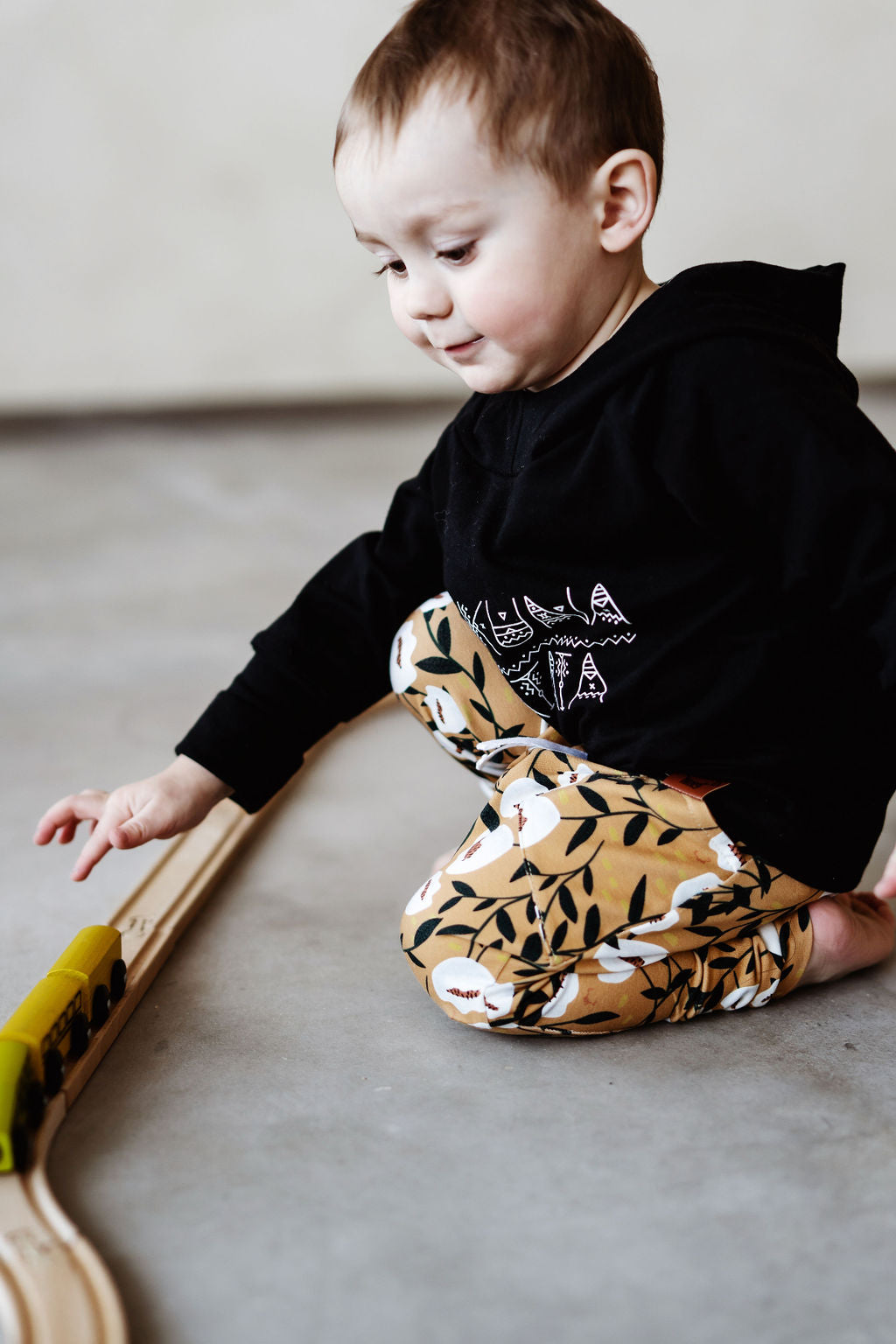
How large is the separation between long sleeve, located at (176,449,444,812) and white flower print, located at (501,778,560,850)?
18 cm

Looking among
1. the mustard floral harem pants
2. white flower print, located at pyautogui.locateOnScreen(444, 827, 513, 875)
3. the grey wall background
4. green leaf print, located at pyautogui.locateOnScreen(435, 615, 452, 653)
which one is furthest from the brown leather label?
the grey wall background

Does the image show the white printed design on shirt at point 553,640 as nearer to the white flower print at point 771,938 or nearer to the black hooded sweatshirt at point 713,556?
the black hooded sweatshirt at point 713,556

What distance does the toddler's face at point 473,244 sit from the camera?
0.66 meters

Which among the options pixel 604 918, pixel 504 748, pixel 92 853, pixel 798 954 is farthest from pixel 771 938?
pixel 92 853

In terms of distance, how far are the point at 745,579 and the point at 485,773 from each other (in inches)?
11.1

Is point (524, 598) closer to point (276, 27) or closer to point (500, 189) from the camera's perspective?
point (500, 189)

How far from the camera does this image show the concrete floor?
0.54 meters

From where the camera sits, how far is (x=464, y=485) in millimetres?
819

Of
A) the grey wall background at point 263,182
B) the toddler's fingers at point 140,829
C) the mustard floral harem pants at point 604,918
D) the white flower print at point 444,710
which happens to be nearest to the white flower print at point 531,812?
the mustard floral harem pants at point 604,918

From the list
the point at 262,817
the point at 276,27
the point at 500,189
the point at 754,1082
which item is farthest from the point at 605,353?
the point at 276,27

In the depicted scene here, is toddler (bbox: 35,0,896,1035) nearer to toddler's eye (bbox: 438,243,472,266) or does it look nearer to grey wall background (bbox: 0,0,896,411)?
toddler's eye (bbox: 438,243,472,266)

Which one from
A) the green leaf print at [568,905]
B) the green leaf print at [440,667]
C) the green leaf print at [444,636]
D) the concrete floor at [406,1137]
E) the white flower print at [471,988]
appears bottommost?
the concrete floor at [406,1137]

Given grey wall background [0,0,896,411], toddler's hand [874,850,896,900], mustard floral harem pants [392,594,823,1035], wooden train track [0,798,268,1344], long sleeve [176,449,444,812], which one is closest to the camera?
wooden train track [0,798,268,1344]

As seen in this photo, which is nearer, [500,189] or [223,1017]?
[500,189]
